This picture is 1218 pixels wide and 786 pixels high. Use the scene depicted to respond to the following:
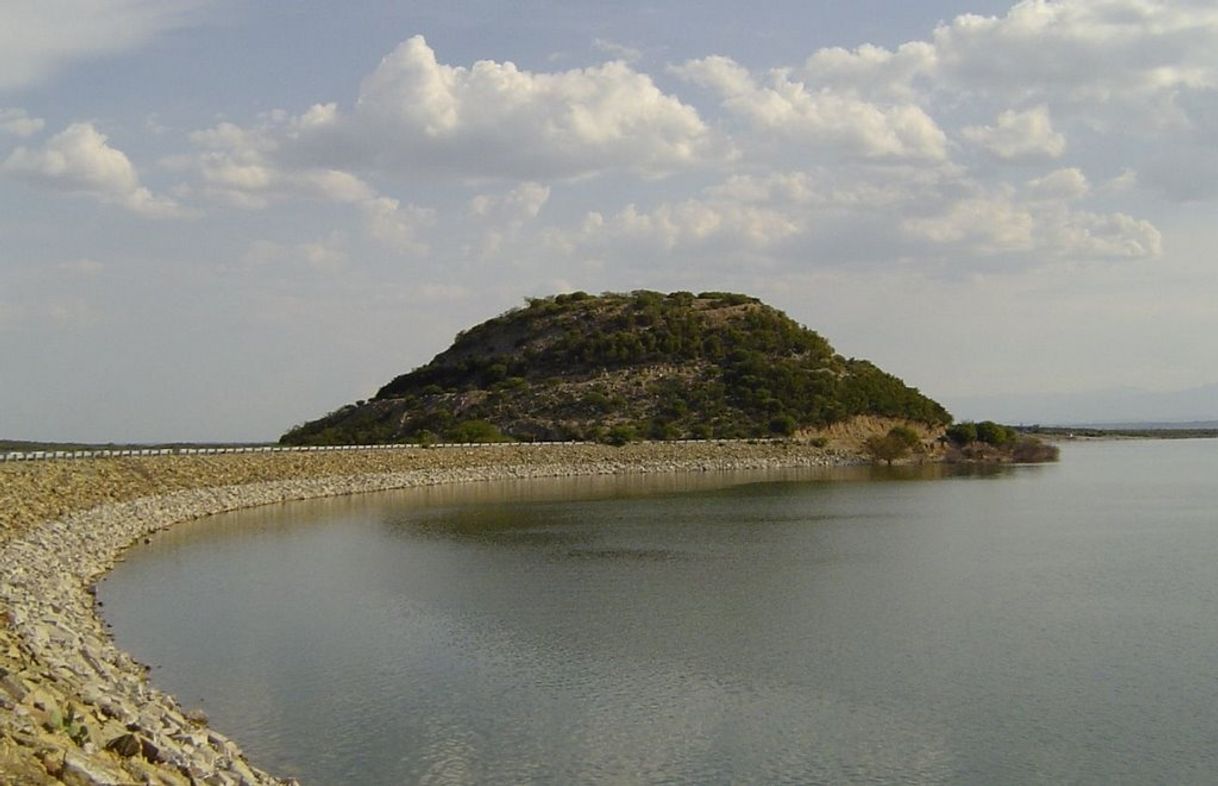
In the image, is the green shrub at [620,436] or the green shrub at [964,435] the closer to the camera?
the green shrub at [620,436]

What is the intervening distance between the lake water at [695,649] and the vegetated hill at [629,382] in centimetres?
5857

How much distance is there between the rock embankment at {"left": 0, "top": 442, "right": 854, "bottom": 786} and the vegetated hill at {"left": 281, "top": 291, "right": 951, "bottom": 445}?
639 inches

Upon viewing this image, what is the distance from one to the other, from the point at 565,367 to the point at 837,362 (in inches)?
1150

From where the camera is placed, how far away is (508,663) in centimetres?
2058

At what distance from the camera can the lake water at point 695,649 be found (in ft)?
49.4

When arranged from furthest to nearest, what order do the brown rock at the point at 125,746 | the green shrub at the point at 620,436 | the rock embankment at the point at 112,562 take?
the green shrub at the point at 620,436, the brown rock at the point at 125,746, the rock embankment at the point at 112,562

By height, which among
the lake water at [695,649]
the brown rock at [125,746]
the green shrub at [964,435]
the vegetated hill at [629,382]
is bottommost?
the lake water at [695,649]

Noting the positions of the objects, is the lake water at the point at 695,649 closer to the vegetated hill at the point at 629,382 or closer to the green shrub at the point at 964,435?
the vegetated hill at the point at 629,382

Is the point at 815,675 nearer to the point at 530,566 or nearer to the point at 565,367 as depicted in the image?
the point at 530,566

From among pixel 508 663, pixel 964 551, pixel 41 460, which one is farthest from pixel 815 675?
pixel 41 460

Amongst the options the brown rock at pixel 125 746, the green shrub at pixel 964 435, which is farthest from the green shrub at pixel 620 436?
the brown rock at pixel 125 746

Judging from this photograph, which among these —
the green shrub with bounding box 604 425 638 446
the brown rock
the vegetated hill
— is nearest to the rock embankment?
the brown rock

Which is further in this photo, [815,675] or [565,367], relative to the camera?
[565,367]

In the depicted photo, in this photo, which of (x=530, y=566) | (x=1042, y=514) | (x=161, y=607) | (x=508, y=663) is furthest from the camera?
(x=1042, y=514)
